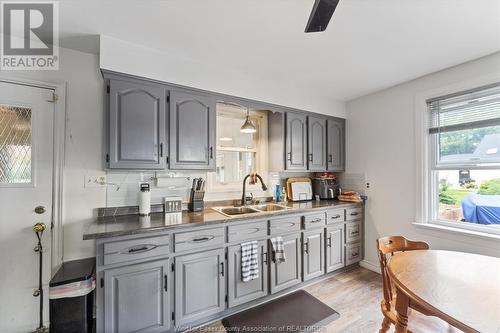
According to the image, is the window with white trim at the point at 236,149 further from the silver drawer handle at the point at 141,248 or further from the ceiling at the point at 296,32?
the silver drawer handle at the point at 141,248

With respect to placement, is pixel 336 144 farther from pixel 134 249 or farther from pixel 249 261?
pixel 134 249

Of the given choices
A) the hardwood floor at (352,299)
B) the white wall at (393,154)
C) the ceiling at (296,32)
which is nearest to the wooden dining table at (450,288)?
the hardwood floor at (352,299)

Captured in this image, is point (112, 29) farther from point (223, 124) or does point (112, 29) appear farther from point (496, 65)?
point (496, 65)

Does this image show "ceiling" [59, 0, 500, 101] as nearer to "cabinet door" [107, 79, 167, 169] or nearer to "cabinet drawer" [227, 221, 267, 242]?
"cabinet door" [107, 79, 167, 169]

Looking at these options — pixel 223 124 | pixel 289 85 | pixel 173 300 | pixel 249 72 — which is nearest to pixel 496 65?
pixel 289 85

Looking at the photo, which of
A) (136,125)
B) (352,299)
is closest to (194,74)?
(136,125)

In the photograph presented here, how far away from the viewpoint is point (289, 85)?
9.41 feet

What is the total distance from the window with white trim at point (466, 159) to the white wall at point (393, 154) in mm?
172

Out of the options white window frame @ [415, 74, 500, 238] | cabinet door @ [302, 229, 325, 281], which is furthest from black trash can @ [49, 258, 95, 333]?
white window frame @ [415, 74, 500, 238]

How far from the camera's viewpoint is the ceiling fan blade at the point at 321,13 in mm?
1083

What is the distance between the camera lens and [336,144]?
3.38 m

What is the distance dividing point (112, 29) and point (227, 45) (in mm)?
932

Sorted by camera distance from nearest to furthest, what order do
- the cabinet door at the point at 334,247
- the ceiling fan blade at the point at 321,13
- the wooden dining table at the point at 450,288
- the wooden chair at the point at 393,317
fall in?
the wooden dining table at the point at 450,288, the ceiling fan blade at the point at 321,13, the wooden chair at the point at 393,317, the cabinet door at the point at 334,247

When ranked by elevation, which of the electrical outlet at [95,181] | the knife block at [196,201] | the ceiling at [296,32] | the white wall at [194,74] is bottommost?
the knife block at [196,201]
